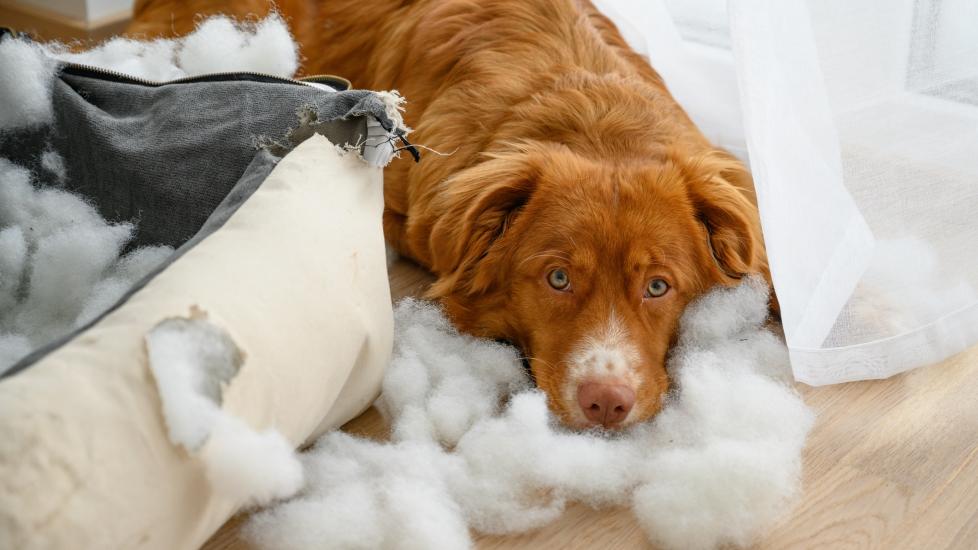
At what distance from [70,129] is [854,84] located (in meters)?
1.63

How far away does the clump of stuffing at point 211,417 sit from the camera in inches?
44.2

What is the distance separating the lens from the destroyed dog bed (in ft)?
3.52

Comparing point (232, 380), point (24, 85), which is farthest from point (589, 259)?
point (24, 85)

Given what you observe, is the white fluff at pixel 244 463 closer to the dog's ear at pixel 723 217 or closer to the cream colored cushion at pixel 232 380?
the cream colored cushion at pixel 232 380

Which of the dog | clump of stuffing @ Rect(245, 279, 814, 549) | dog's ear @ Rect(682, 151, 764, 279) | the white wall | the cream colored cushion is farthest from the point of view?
the white wall

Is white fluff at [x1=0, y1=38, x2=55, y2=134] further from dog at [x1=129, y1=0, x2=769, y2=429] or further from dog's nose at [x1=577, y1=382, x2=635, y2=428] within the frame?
dog's nose at [x1=577, y1=382, x2=635, y2=428]

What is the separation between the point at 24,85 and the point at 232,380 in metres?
1.13

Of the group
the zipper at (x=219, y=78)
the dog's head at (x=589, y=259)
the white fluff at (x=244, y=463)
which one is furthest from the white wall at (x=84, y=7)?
the white fluff at (x=244, y=463)

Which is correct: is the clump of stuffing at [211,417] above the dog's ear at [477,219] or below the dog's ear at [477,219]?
above

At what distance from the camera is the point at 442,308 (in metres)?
2.04

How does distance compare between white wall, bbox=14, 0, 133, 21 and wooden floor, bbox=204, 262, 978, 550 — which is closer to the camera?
wooden floor, bbox=204, 262, 978, 550

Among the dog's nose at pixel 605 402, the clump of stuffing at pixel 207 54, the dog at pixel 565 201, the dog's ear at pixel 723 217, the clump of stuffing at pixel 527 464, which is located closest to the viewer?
the clump of stuffing at pixel 527 464

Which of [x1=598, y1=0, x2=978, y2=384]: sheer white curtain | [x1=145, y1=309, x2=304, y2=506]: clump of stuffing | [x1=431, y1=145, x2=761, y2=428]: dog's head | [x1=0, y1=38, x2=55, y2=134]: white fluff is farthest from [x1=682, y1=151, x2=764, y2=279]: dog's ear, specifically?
[x1=0, y1=38, x2=55, y2=134]: white fluff

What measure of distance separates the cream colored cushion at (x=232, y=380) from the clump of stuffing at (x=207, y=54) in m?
0.91
